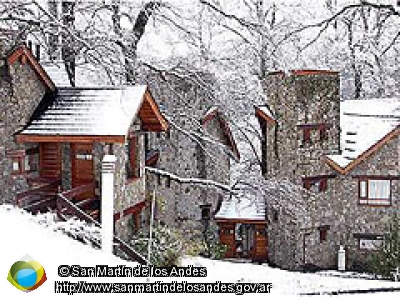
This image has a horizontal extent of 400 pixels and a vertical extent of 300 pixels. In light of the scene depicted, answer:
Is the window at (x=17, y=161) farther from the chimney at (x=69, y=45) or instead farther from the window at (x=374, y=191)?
the window at (x=374, y=191)

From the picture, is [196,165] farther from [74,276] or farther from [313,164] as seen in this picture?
[74,276]

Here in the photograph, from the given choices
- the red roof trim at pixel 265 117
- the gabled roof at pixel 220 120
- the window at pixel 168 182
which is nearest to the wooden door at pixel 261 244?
the gabled roof at pixel 220 120

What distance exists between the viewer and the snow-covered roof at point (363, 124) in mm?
24547

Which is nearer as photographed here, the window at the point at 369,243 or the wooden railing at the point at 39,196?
the wooden railing at the point at 39,196

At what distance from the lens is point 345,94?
39.9 m

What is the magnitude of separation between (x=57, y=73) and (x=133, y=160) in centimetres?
333

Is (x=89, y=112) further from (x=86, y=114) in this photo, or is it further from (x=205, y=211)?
(x=205, y=211)

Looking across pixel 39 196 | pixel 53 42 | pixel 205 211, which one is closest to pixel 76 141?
pixel 39 196

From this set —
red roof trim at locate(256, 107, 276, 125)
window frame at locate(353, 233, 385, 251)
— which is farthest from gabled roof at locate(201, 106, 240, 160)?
window frame at locate(353, 233, 385, 251)

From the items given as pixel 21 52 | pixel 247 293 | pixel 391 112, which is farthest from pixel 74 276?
pixel 391 112

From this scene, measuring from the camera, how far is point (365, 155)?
24.1 meters

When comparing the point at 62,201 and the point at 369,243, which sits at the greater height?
the point at 62,201

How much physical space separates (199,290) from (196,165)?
15286 millimetres

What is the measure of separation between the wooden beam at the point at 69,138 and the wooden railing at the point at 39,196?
1212 mm
